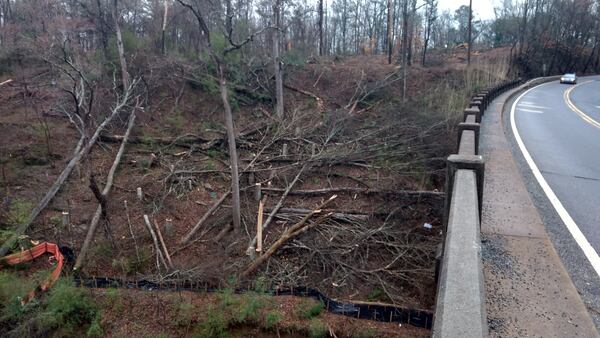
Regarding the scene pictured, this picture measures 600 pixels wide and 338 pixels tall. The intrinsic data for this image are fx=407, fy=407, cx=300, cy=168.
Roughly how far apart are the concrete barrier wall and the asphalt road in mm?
1116

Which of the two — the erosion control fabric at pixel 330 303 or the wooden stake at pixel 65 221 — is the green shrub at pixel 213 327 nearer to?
the erosion control fabric at pixel 330 303

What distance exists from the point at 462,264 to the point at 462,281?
0.18 meters

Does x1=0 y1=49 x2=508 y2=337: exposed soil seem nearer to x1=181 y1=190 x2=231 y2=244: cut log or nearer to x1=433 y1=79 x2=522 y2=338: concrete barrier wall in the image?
x1=181 y1=190 x2=231 y2=244: cut log

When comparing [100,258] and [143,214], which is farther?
[143,214]

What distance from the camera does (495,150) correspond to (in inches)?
303

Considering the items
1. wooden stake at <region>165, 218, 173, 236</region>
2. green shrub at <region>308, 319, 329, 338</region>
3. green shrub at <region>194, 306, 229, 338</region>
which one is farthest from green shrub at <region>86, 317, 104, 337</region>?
green shrub at <region>308, 319, 329, 338</region>

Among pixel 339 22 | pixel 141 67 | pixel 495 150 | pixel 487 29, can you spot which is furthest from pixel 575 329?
pixel 487 29

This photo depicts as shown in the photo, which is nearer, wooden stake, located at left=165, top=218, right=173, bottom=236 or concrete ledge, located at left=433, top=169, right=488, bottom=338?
concrete ledge, located at left=433, top=169, right=488, bottom=338

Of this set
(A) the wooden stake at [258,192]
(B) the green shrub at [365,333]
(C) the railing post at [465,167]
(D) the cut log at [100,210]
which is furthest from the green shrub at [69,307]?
(C) the railing post at [465,167]

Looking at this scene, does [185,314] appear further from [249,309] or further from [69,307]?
[69,307]

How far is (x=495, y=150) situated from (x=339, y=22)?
44771 millimetres

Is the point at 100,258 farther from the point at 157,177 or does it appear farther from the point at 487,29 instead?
the point at 487,29

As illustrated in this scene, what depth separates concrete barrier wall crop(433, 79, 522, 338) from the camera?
1.98 meters

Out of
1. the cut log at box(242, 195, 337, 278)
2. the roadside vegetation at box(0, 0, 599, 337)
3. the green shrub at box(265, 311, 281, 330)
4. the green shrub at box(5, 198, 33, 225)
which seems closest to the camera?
the green shrub at box(265, 311, 281, 330)
